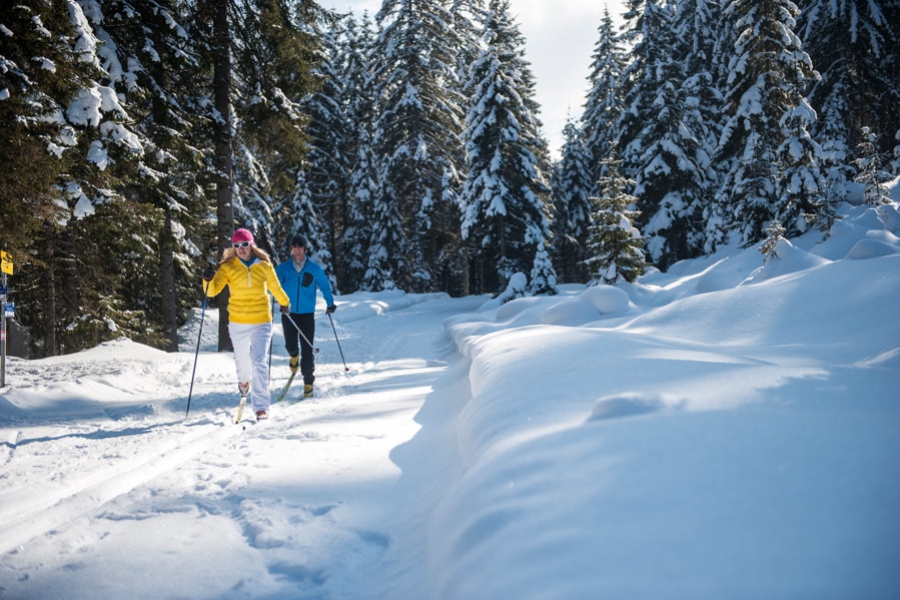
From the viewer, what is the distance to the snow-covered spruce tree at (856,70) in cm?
2012

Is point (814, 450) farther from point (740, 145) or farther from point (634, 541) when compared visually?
point (740, 145)

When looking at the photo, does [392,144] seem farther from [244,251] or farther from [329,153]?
[244,251]

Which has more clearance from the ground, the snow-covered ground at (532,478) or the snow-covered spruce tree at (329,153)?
the snow-covered spruce tree at (329,153)

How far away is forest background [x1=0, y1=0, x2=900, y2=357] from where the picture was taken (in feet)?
25.2

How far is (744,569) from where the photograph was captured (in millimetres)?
1457

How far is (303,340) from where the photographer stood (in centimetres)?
747

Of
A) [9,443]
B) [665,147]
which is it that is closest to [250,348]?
[9,443]

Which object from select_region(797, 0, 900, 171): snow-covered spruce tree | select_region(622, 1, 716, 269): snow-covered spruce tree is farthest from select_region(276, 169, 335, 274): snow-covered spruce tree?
select_region(797, 0, 900, 171): snow-covered spruce tree

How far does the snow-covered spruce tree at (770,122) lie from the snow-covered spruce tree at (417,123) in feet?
49.8

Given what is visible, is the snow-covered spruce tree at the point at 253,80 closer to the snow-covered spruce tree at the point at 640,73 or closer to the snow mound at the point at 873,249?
the snow mound at the point at 873,249

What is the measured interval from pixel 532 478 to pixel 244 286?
16.0 feet

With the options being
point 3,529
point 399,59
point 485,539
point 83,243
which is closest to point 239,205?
point 83,243

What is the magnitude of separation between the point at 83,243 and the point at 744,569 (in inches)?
503

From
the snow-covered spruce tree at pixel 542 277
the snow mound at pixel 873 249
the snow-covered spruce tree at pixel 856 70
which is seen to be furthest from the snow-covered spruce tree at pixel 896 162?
the snow mound at pixel 873 249
